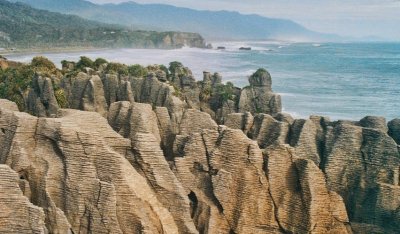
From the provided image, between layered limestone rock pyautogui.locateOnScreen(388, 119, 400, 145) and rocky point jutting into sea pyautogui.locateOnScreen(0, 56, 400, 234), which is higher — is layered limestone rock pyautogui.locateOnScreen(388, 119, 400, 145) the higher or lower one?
the higher one

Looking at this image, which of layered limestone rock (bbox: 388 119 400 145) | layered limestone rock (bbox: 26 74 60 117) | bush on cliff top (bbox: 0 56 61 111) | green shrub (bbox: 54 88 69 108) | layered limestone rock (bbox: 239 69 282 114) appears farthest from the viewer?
layered limestone rock (bbox: 239 69 282 114)

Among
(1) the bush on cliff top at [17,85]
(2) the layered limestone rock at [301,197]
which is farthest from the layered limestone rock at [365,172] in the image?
(1) the bush on cliff top at [17,85]

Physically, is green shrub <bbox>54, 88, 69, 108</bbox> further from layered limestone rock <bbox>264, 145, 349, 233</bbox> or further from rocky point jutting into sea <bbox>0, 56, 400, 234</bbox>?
layered limestone rock <bbox>264, 145, 349, 233</bbox>

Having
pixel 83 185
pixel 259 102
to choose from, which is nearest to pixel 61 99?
pixel 259 102

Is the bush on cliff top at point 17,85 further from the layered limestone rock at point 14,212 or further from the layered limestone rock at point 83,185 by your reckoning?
the layered limestone rock at point 14,212

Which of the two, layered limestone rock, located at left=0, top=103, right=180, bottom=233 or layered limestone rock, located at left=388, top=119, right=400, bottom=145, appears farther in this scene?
layered limestone rock, located at left=388, top=119, right=400, bottom=145

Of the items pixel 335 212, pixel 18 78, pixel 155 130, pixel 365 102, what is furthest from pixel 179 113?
pixel 365 102

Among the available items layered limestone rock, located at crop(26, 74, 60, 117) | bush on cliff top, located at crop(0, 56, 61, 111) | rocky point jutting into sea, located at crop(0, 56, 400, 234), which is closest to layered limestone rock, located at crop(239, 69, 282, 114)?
layered limestone rock, located at crop(26, 74, 60, 117)

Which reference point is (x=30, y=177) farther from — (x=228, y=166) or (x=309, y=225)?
(x=309, y=225)
